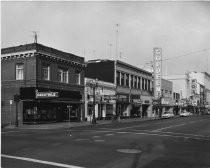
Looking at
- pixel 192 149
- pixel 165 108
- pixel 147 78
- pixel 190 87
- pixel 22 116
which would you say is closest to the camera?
pixel 192 149

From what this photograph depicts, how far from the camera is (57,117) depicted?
139 ft

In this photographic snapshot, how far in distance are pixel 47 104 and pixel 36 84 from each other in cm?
337

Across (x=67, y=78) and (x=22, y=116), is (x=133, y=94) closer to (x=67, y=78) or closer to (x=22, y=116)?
(x=67, y=78)

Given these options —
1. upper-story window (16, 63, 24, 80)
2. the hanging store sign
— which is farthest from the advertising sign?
upper-story window (16, 63, 24, 80)

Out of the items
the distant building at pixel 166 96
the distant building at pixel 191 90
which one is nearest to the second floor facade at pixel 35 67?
the distant building at pixel 166 96

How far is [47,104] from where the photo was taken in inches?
1585

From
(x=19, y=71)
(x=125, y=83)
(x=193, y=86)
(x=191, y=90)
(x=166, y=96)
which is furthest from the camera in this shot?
(x=191, y=90)

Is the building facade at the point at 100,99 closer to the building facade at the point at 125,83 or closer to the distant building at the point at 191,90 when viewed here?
the building facade at the point at 125,83

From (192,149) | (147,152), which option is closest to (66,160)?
(147,152)

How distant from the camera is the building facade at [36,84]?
1506 inches

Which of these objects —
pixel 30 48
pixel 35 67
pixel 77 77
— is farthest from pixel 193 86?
pixel 35 67

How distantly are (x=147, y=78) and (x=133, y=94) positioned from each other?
8906 mm

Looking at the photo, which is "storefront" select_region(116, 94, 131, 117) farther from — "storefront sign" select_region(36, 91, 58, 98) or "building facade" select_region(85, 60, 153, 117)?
"storefront sign" select_region(36, 91, 58, 98)

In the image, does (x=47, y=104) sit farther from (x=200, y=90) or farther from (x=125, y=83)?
(x=200, y=90)
